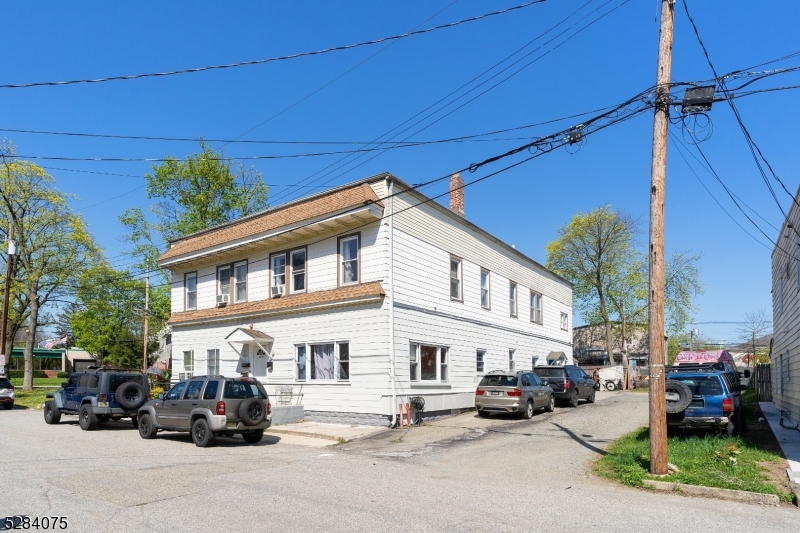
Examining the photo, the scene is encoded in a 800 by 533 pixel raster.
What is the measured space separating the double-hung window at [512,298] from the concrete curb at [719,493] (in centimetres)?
1786

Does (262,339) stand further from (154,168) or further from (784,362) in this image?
(154,168)

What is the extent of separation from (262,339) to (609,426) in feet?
39.3

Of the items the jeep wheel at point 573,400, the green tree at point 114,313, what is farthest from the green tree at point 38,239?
the jeep wheel at point 573,400

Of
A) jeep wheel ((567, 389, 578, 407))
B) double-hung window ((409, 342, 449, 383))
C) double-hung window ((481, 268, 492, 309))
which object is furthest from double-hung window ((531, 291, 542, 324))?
double-hung window ((409, 342, 449, 383))

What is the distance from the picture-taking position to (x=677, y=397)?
13664 mm

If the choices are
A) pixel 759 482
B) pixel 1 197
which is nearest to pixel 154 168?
pixel 1 197

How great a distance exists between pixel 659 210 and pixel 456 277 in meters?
12.2

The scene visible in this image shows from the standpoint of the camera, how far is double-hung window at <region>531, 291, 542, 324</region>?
3108 centimetres

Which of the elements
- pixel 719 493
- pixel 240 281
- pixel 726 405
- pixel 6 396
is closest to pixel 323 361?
pixel 240 281

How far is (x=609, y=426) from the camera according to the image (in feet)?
62.5

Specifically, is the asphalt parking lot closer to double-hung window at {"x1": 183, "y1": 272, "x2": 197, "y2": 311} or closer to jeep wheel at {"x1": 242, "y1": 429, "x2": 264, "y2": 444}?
jeep wheel at {"x1": 242, "y1": 429, "x2": 264, "y2": 444}

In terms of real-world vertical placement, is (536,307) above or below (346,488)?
above

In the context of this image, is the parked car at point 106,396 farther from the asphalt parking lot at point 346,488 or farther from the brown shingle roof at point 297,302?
the brown shingle roof at point 297,302

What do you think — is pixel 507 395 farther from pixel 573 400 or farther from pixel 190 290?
pixel 190 290
